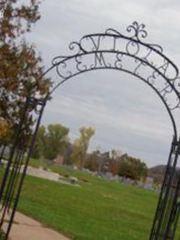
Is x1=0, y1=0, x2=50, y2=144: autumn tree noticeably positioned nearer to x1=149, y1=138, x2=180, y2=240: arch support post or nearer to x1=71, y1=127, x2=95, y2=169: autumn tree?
x1=149, y1=138, x2=180, y2=240: arch support post

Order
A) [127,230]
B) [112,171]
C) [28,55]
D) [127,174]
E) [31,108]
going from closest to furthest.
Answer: [31,108]
[28,55]
[127,230]
[127,174]
[112,171]

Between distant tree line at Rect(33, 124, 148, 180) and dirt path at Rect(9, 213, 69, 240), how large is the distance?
298ft

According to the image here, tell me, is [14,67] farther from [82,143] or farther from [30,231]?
[82,143]

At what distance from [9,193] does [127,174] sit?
104635 millimetres

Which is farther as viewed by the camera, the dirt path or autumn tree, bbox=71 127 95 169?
autumn tree, bbox=71 127 95 169

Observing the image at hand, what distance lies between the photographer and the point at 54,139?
117m

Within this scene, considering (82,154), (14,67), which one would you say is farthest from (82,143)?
(14,67)

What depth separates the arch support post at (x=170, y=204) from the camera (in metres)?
8.78

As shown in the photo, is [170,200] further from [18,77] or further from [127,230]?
[127,230]

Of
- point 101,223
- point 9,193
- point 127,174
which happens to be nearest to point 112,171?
point 127,174

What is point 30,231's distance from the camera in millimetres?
14305

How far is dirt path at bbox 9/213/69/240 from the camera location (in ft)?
43.4

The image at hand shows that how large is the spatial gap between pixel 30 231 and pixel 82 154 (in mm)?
108640

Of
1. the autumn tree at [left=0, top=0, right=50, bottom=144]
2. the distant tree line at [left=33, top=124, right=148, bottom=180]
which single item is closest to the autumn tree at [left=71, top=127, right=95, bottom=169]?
the distant tree line at [left=33, top=124, right=148, bottom=180]
